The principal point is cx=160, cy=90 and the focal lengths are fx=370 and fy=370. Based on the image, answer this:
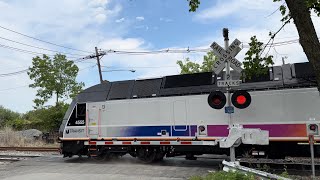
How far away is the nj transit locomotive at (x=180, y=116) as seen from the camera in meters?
12.4

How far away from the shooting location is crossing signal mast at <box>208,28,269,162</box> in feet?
27.9

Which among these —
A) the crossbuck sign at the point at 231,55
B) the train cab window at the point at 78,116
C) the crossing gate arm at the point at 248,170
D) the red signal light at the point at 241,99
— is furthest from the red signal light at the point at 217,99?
the train cab window at the point at 78,116

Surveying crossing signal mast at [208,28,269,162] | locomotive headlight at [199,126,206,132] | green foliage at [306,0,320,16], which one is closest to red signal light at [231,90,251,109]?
crossing signal mast at [208,28,269,162]

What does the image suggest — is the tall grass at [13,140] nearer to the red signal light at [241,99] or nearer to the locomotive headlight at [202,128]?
the locomotive headlight at [202,128]

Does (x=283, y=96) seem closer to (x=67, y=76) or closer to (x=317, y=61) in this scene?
(x=317, y=61)

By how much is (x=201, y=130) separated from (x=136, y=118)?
286cm

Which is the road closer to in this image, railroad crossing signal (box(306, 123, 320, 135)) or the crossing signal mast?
the crossing signal mast

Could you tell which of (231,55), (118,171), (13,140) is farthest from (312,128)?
(13,140)

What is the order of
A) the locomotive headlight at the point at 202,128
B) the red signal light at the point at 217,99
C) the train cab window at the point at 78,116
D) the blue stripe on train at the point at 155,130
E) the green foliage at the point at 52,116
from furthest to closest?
1. the green foliage at the point at 52,116
2. the train cab window at the point at 78,116
3. the blue stripe on train at the point at 155,130
4. the locomotive headlight at the point at 202,128
5. the red signal light at the point at 217,99

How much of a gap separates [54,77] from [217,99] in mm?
27963

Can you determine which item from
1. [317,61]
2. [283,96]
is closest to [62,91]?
[283,96]

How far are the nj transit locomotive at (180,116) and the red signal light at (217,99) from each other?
3334 millimetres

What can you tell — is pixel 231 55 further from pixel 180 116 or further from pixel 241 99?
pixel 180 116

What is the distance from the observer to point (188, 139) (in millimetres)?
14039
